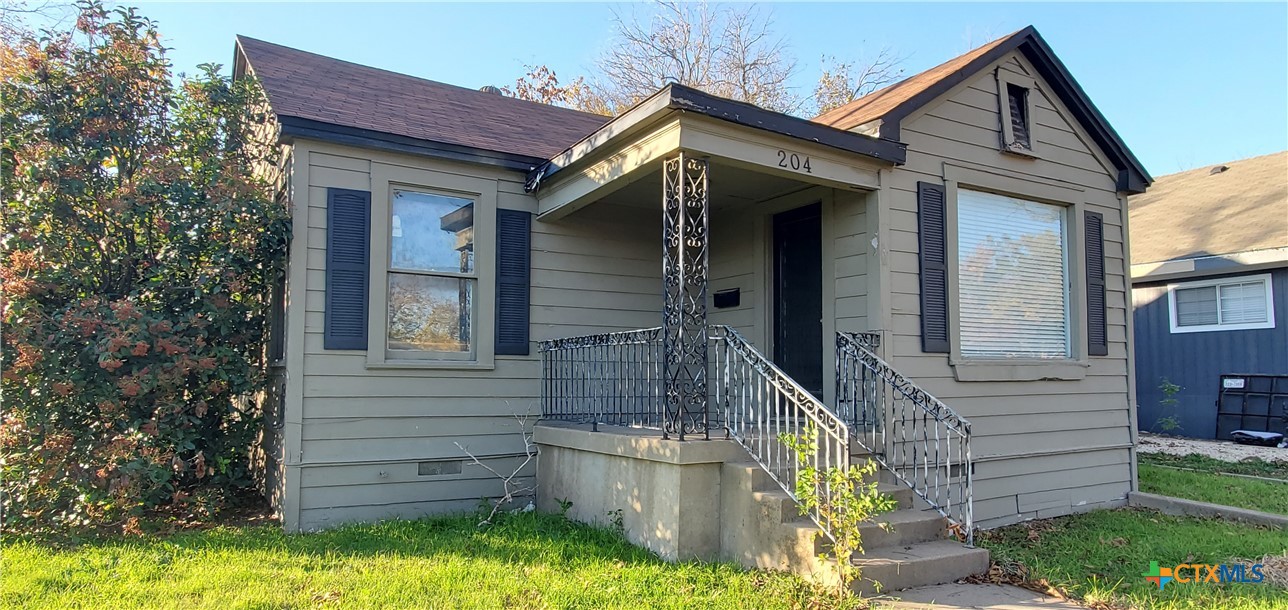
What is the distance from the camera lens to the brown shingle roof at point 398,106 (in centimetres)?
630

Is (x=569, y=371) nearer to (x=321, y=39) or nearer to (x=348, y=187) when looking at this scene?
(x=348, y=187)

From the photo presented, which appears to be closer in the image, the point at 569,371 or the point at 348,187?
the point at 348,187

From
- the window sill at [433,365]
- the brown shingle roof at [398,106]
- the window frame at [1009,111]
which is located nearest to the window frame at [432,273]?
the window sill at [433,365]

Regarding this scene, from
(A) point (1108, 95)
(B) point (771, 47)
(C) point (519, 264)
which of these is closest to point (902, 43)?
(B) point (771, 47)

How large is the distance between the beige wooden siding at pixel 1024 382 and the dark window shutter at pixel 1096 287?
Answer: 111 millimetres

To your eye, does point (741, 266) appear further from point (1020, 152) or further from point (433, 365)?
point (433, 365)

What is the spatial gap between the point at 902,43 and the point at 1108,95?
5420mm

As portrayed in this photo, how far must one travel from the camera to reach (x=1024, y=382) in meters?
6.67

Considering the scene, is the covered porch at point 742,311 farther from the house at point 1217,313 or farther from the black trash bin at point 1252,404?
the house at point 1217,313

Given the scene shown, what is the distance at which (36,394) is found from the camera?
5.32 m

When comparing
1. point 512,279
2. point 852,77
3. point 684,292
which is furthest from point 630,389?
point 852,77

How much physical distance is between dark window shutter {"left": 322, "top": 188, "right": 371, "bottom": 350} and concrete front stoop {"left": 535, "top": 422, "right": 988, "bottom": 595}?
2052 mm

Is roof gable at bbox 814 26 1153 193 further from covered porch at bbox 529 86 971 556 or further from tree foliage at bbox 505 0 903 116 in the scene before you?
tree foliage at bbox 505 0 903 116

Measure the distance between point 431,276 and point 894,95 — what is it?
4150 mm
